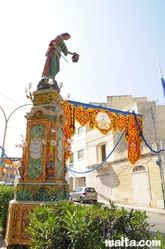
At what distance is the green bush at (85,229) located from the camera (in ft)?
7.50

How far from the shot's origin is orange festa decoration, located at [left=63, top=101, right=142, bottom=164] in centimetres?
891

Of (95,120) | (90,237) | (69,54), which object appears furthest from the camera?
(95,120)

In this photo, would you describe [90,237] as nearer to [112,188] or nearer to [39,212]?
[39,212]

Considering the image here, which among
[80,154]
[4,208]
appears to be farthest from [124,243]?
[80,154]

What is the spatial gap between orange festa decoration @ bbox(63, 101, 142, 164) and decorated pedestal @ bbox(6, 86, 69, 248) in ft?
7.29

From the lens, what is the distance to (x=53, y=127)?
577 cm

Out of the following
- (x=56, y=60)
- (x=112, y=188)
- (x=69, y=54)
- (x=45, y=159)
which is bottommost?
(x=112, y=188)

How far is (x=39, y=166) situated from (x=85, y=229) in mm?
3383

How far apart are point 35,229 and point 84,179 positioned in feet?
70.8

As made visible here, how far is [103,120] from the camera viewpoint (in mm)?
10203

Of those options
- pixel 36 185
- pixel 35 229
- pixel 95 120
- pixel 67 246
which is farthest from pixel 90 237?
pixel 95 120

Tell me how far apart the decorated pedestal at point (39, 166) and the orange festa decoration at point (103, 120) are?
222 centimetres

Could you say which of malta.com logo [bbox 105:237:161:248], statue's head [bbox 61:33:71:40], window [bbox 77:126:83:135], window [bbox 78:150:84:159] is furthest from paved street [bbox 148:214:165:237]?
window [bbox 77:126:83:135]

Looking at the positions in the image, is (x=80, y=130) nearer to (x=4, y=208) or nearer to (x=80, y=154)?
(x=80, y=154)
